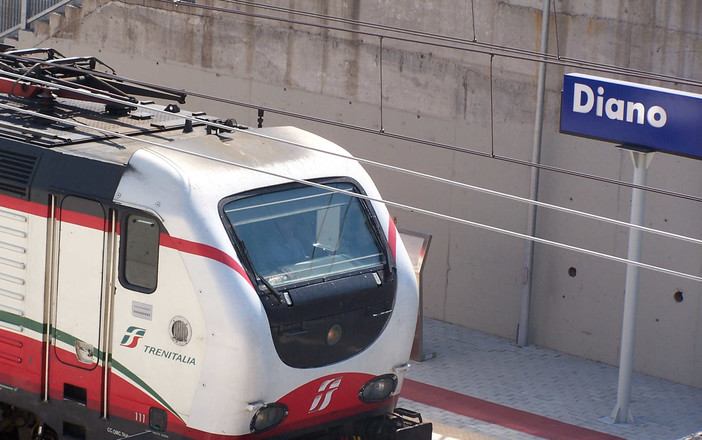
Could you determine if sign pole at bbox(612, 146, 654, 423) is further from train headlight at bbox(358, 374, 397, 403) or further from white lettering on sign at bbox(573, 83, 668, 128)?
train headlight at bbox(358, 374, 397, 403)

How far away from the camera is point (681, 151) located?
36.6 feet

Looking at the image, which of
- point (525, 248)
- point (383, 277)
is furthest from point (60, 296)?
point (525, 248)

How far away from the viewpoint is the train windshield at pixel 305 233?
8570 mm

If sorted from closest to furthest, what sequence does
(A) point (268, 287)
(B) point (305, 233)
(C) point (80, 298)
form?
(A) point (268, 287) → (C) point (80, 298) → (B) point (305, 233)

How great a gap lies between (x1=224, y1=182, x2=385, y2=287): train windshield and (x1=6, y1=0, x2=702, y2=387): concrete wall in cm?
400

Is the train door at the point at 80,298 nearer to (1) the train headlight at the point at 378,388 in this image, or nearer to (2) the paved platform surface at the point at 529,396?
(1) the train headlight at the point at 378,388

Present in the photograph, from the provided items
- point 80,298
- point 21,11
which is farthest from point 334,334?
point 21,11

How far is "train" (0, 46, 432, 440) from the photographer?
825 centimetres

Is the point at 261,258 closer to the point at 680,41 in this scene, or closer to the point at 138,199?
the point at 138,199

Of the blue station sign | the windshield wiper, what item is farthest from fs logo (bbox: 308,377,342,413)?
the blue station sign

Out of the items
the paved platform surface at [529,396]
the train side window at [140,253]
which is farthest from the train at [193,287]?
the paved platform surface at [529,396]

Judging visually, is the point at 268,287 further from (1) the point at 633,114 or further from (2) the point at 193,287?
(1) the point at 633,114

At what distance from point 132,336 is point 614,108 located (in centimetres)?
538

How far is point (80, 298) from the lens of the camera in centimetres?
877
